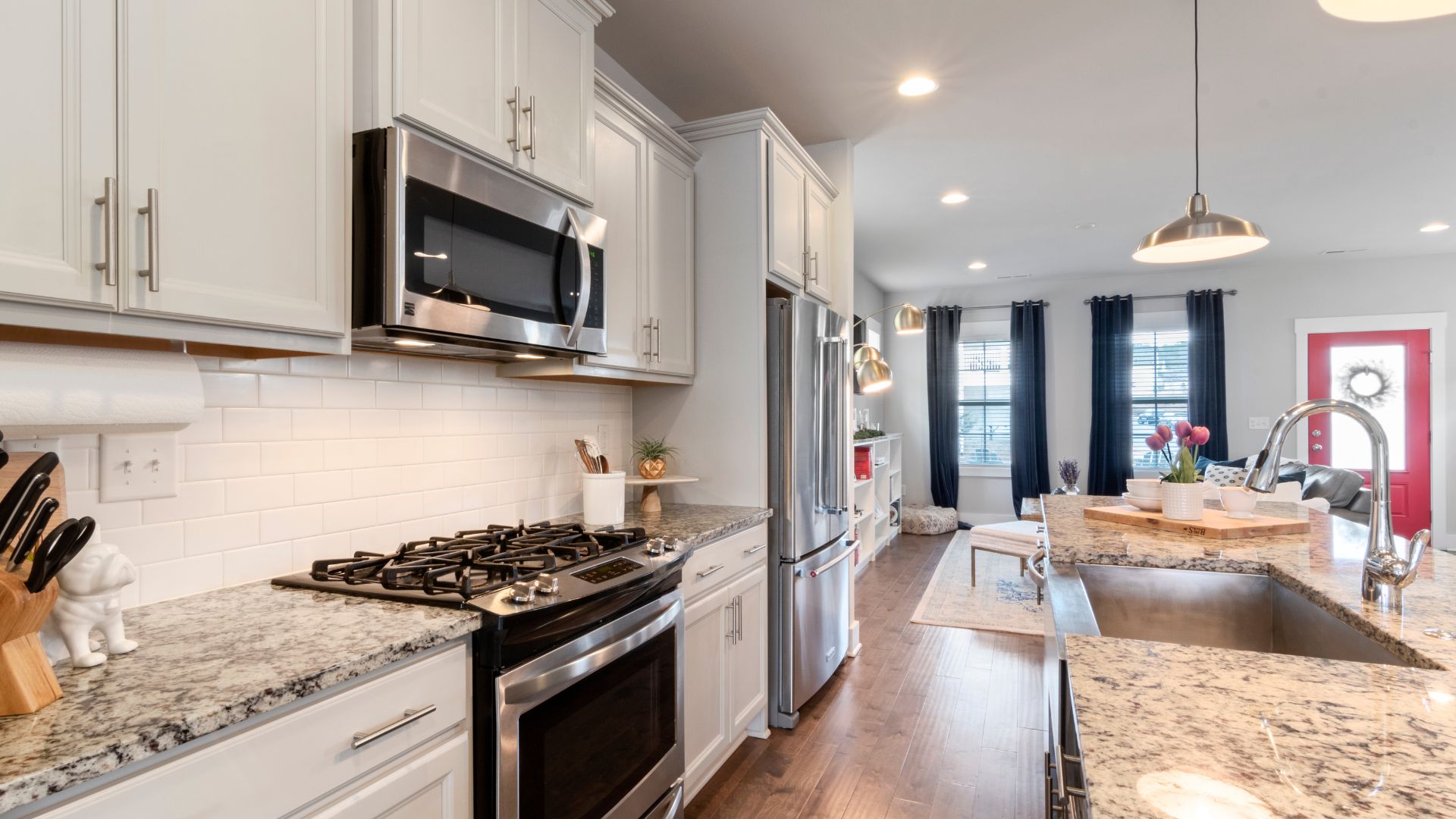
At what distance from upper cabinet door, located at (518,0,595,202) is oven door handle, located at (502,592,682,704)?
1145 millimetres

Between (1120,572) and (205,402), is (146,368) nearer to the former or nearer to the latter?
(205,402)

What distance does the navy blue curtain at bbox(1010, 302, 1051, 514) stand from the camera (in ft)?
25.1

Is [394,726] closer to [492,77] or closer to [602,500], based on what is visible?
[602,500]

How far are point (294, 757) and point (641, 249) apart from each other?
1.83m

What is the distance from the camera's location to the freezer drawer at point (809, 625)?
114 inches

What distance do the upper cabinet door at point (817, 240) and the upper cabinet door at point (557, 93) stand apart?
4.65ft

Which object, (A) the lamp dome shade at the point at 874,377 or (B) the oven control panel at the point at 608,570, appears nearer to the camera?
(B) the oven control panel at the point at 608,570

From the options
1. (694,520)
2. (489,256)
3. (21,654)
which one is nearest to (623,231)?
(489,256)

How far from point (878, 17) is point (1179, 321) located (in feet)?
19.9

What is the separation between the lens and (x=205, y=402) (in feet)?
4.85

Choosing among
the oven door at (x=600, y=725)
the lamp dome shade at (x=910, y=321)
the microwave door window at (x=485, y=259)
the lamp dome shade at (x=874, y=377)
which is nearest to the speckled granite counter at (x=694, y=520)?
the oven door at (x=600, y=725)

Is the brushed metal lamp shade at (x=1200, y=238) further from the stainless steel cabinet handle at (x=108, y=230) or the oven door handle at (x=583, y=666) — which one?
the stainless steel cabinet handle at (x=108, y=230)

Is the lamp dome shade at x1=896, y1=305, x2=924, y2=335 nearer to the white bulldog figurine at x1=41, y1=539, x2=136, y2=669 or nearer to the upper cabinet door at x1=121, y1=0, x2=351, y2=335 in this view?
the upper cabinet door at x1=121, y1=0, x2=351, y2=335

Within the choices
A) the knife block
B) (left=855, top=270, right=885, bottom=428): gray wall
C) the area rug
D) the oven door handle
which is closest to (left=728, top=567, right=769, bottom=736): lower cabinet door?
the oven door handle
